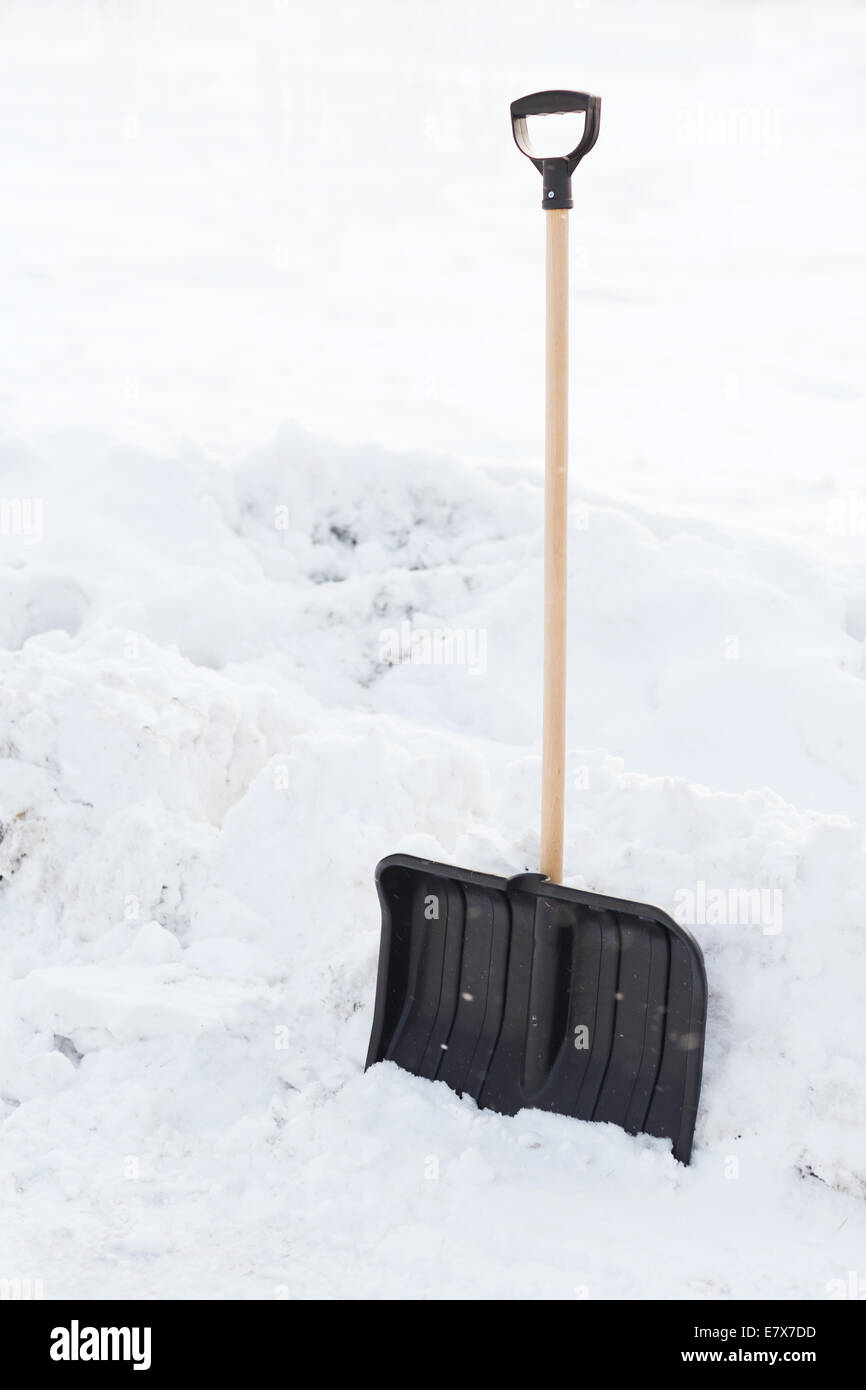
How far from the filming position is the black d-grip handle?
246 cm

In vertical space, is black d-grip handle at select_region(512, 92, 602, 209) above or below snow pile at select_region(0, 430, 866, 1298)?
above

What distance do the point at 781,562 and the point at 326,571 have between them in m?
1.86

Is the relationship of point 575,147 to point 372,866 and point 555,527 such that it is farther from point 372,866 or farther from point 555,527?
point 372,866

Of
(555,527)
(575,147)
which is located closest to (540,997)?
(555,527)

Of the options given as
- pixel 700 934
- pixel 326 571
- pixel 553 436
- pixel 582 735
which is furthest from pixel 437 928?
pixel 326 571

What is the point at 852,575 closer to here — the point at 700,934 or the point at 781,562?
the point at 781,562

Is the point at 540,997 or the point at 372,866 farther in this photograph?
the point at 372,866

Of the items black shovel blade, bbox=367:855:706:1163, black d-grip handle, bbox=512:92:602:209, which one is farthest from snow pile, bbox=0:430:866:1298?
black d-grip handle, bbox=512:92:602:209

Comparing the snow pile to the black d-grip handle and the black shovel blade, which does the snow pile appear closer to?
the black shovel blade

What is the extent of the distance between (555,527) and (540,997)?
3.24 ft

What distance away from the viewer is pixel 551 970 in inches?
102

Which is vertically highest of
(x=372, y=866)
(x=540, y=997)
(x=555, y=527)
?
(x=555, y=527)

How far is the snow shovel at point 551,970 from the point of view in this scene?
2488 mm

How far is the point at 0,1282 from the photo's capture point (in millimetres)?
2113
